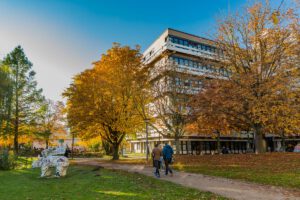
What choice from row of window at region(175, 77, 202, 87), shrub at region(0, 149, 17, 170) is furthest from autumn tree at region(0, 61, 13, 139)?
row of window at region(175, 77, 202, 87)

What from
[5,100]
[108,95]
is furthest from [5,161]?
[5,100]

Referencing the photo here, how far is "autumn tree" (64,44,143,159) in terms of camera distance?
25.4m

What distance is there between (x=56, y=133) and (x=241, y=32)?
144 ft

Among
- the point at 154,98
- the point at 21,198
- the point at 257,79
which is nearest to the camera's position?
the point at 21,198

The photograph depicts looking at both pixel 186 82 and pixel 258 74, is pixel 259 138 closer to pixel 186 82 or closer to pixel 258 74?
pixel 258 74

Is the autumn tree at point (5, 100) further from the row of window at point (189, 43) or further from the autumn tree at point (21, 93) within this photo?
the row of window at point (189, 43)

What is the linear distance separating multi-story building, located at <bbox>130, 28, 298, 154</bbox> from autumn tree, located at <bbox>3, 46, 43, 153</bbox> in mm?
17069

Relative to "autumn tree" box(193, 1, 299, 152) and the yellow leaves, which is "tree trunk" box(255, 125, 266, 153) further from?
the yellow leaves

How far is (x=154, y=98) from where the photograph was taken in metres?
→ 26.7

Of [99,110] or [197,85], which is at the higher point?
[197,85]

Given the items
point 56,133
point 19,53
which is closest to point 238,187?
point 19,53

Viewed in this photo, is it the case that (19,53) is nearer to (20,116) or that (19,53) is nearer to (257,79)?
(20,116)

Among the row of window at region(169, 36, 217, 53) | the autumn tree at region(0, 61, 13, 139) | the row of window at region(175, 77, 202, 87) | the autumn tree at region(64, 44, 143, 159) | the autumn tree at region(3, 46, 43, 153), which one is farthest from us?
the row of window at region(169, 36, 217, 53)

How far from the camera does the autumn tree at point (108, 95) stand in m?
25.4
